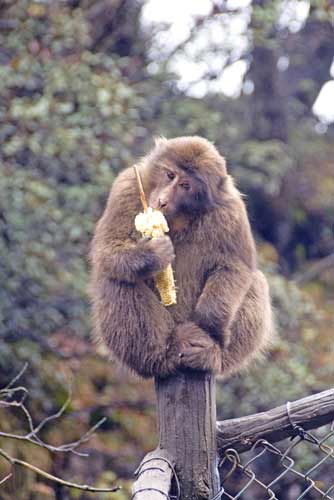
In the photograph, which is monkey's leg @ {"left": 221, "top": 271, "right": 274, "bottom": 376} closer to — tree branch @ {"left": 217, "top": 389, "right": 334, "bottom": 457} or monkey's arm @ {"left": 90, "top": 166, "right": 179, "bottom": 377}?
monkey's arm @ {"left": 90, "top": 166, "right": 179, "bottom": 377}

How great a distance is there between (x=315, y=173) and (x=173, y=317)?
5.15 m

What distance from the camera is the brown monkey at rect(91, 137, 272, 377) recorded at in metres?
2.80

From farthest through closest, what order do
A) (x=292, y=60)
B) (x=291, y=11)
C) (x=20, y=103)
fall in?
(x=292, y=60) < (x=291, y=11) < (x=20, y=103)

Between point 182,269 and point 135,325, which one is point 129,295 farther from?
point 182,269

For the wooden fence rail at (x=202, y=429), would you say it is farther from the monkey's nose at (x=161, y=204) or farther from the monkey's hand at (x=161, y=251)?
the monkey's nose at (x=161, y=204)

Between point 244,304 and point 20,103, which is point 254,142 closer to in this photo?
point 20,103

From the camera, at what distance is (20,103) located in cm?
480

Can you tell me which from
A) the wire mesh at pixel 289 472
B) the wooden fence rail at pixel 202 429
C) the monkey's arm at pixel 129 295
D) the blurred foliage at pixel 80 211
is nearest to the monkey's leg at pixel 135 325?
the monkey's arm at pixel 129 295

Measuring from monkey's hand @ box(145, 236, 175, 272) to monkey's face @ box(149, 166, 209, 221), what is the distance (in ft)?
0.56

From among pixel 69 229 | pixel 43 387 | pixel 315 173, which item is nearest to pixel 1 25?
pixel 69 229

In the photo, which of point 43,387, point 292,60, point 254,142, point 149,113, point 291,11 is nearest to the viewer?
point 43,387

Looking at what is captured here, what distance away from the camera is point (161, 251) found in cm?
272

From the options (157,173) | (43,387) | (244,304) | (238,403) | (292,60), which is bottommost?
(238,403)

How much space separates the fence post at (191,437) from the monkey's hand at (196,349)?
185mm
